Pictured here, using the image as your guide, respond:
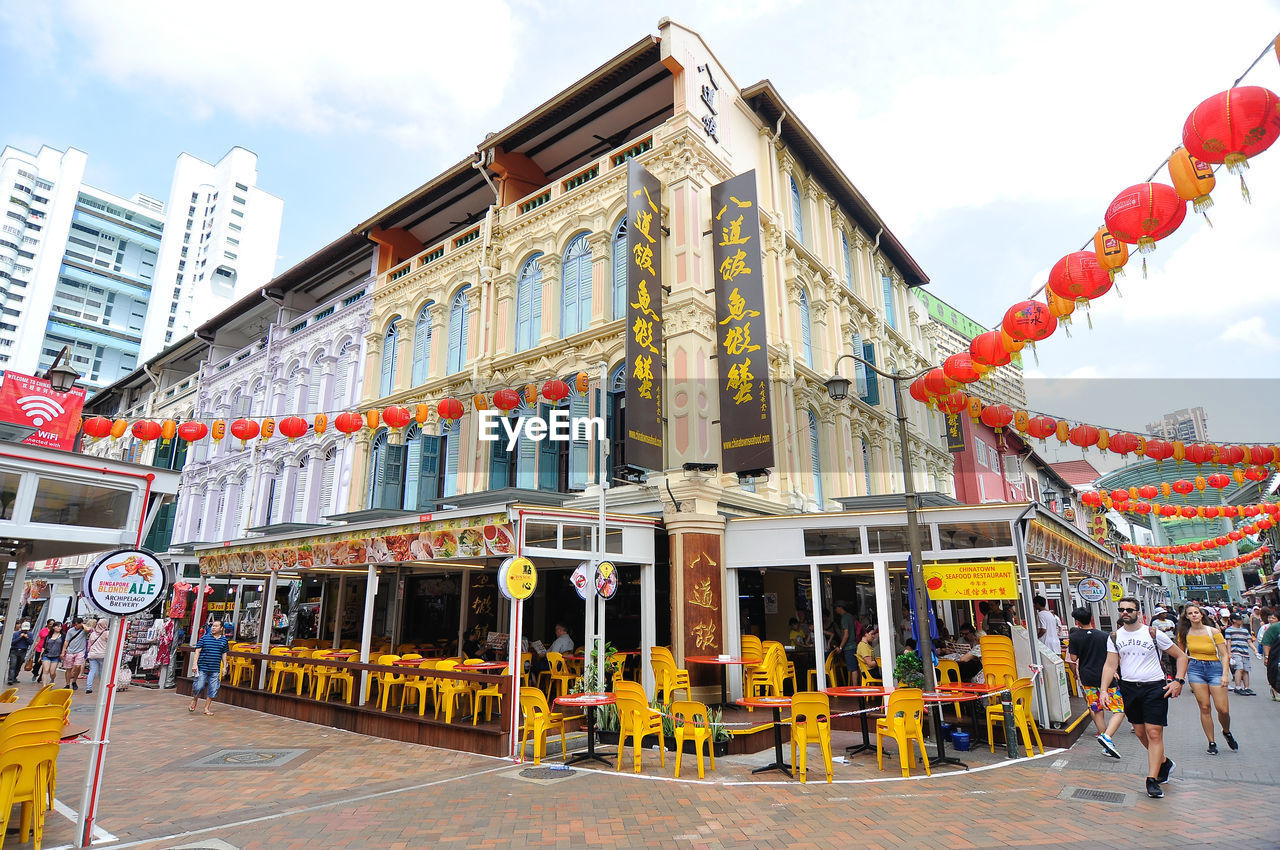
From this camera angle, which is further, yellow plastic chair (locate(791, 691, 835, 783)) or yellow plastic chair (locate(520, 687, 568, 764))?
yellow plastic chair (locate(520, 687, 568, 764))

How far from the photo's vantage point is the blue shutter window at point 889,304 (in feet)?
80.8

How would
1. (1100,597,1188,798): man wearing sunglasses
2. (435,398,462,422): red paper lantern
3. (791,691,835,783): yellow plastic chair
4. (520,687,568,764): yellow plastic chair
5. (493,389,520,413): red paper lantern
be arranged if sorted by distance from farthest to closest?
1. (435,398,462,422): red paper lantern
2. (493,389,520,413): red paper lantern
3. (520,687,568,764): yellow plastic chair
4. (791,691,835,783): yellow plastic chair
5. (1100,597,1188,798): man wearing sunglasses

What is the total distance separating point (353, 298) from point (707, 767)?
68.7 ft

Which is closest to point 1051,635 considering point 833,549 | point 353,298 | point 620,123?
point 833,549

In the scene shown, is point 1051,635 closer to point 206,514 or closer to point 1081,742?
point 1081,742

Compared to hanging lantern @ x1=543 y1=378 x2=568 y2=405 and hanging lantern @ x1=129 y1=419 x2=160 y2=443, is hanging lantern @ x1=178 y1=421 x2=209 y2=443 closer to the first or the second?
hanging lantern @ x1=129 y1=419 x2=160 y2=443

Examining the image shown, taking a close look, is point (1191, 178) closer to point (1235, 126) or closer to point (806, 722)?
point (1235, 126)

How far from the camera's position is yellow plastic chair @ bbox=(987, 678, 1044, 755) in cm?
890

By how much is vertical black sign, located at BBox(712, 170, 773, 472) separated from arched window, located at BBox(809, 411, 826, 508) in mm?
3944

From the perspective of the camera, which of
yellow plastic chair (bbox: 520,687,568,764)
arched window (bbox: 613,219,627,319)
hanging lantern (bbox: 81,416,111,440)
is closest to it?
yellow plastic chair (bbox: 520,687,568,764)

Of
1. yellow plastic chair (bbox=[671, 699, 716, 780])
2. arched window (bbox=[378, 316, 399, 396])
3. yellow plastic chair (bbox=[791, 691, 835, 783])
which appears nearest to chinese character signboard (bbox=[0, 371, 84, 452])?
→ arched window (bbox=[378, 316, 399, 396])

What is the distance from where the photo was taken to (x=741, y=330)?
1441 centimetres

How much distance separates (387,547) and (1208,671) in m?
12.3

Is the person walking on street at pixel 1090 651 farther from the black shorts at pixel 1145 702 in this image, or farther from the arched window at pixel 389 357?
the arched window at pixel 389 357
